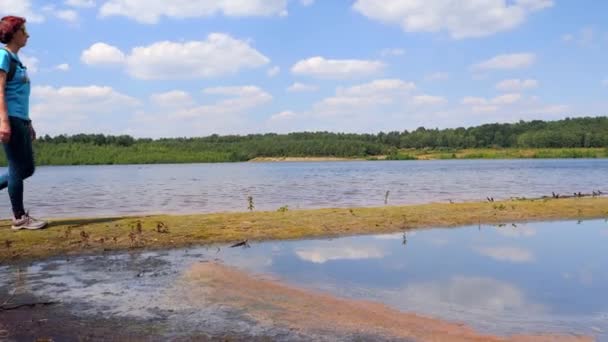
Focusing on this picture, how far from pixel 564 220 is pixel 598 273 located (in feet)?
19.8

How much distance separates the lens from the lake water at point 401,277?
5.52 meters

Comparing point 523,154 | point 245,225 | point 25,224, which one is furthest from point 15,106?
point 523,154

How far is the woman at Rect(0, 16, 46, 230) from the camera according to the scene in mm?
7699

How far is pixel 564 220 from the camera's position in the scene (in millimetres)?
13219

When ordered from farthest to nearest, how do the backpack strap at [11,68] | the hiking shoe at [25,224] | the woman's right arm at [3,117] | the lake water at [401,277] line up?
1. the hiking shoe at [25,224]
2. the backpack strap at [11,68]
3. the woman's right arm at [3,117]
4. the lake water at [401,277]

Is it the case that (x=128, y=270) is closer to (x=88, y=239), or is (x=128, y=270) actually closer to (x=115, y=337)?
(x=88, y=239)

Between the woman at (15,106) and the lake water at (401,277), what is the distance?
179 centimetres

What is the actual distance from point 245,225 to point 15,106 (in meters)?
4.48

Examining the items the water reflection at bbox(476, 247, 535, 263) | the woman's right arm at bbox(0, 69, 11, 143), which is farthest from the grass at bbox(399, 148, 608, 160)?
the woman's right arm at bbox(0, 69, 11, 143)

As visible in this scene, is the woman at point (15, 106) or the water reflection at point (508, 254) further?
the water reflection at point (508, 254)

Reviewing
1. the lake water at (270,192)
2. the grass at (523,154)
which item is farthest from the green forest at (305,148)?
the lake water at (270,192)

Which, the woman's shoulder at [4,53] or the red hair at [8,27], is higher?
the red hair at [8,27]

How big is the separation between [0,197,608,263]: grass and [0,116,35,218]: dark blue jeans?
0.71 meters

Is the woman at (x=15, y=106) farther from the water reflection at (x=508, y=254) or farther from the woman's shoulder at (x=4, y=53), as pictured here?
the water reflection at (x=508, y=254)
